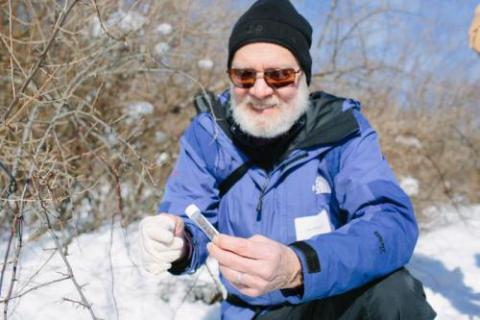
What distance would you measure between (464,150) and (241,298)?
6.32m

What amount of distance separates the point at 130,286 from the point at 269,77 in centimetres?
147

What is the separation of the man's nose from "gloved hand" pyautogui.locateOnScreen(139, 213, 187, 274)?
602 millimetres

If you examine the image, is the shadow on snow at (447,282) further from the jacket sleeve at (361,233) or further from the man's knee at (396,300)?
the jacket sleeve at (361,233)

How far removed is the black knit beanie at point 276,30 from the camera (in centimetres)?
205

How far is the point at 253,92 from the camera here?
6.64 ft

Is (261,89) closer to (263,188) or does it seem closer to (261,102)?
(261,102)

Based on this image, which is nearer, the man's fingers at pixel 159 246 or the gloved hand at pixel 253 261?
the gloved hand at pixel 253 261

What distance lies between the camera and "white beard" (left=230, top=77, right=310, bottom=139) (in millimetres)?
2027

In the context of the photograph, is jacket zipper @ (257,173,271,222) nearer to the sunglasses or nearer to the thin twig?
the sunglasses

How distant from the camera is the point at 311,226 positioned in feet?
6.26

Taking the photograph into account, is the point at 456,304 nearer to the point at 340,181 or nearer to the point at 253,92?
the point at 340,181

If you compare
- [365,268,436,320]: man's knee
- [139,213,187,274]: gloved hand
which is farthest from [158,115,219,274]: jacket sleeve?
[365,268,436,320]: man's knee

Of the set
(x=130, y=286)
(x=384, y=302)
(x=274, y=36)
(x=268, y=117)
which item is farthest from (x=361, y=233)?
(x=130, y=286)

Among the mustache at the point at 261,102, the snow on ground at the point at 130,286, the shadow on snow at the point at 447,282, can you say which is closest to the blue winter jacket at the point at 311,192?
the mustache at the point at 261,102
